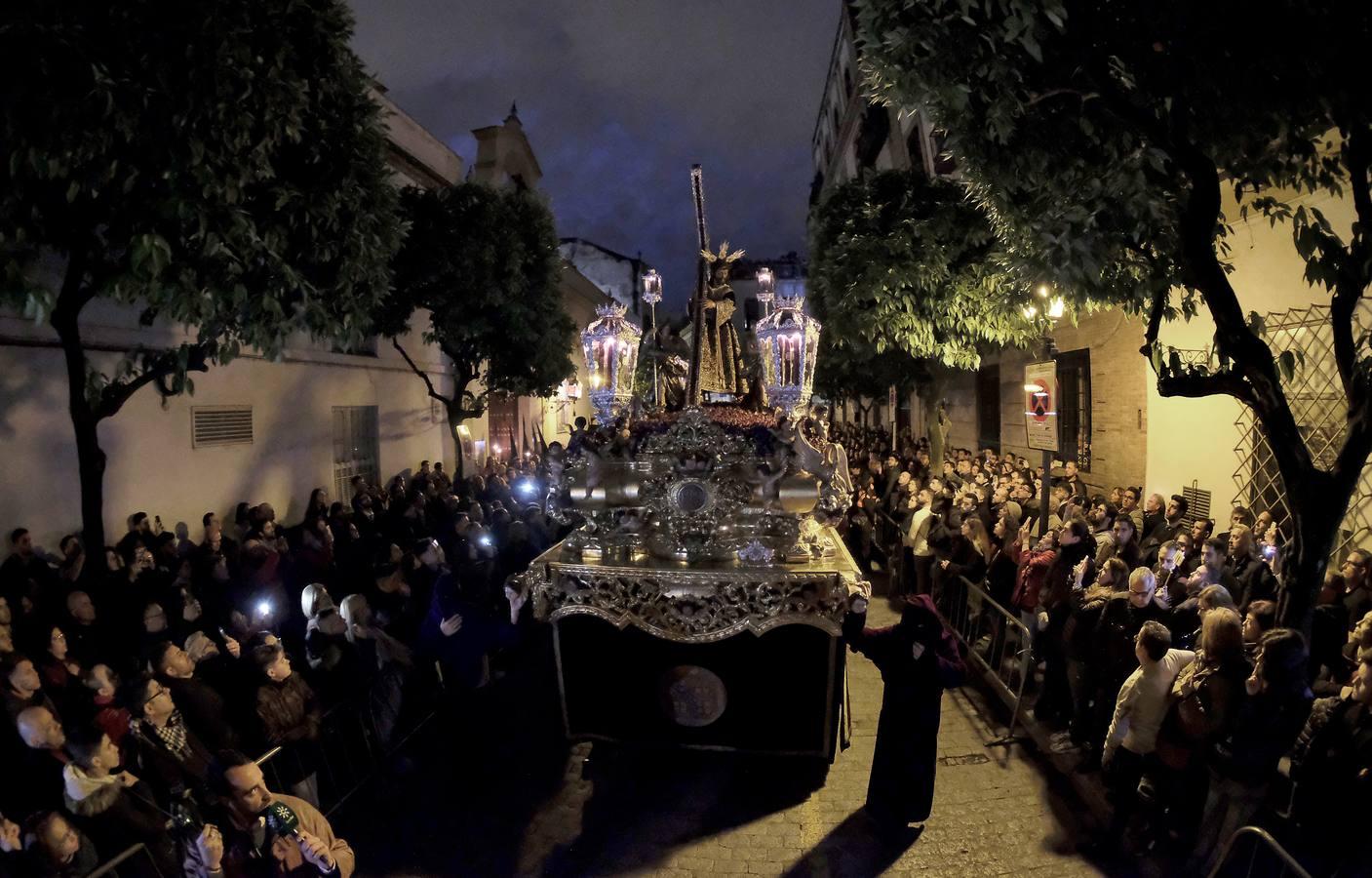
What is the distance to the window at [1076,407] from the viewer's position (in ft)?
48.8

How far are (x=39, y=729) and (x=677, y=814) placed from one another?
3.88 metres

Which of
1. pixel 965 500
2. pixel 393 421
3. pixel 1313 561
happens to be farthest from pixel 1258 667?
pixel 393 421

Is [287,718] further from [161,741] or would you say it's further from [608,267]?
[608,267]

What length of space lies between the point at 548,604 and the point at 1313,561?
16.4 feet

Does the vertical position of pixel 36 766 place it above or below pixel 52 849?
above

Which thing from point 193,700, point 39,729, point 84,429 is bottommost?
point 193,700

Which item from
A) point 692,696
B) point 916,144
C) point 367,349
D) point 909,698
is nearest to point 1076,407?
point 916,144

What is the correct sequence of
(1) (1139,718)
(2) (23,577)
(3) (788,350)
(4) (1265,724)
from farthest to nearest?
(2) (23,577)
(3) (788,350)
(1) (1139,718)
(4) (1265,724)

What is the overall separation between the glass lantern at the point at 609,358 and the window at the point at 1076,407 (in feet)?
34.9

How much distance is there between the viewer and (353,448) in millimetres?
16062

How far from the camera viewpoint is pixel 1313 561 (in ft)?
15.4

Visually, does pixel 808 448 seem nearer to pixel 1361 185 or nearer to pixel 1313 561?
pixel 1313 561

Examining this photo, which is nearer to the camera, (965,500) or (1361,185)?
(1361,185)

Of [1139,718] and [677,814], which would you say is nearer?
[1139,718]
